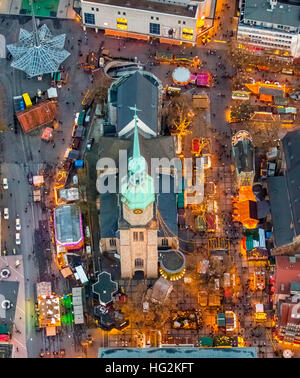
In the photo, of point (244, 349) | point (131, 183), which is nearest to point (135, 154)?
point (131, 183)

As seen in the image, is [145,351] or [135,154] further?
[145,351]

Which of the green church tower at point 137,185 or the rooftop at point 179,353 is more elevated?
the green church tower at point 137,185

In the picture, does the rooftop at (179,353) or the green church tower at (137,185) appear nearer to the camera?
the green church tower at (137,185)

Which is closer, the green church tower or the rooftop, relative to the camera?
the green church tower

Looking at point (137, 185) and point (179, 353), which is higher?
point (137, 185)

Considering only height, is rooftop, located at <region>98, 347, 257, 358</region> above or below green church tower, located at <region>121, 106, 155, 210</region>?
below
